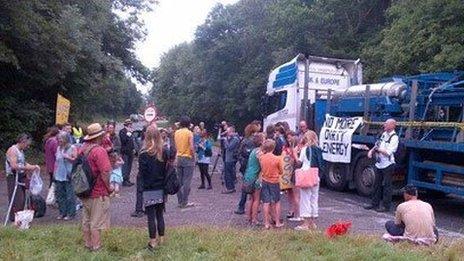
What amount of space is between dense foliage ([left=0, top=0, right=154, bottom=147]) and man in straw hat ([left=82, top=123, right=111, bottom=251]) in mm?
13228

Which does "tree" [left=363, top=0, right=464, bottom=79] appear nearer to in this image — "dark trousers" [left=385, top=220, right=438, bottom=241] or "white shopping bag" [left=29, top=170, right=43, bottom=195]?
"dark trousers" [left=385, top=220, right=438, bottom=241]

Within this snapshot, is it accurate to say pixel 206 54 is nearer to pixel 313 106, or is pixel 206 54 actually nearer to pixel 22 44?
pixel 22 44

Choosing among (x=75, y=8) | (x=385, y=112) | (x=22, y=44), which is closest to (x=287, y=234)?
(x=385, y=112)

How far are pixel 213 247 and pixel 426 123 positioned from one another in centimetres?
663

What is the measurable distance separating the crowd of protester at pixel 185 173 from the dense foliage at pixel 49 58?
7108 mm

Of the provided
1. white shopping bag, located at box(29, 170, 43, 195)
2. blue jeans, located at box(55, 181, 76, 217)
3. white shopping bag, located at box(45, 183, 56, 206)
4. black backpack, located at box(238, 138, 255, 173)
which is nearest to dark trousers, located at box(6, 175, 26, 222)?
white shopping bag, located at box(29, 170, 43, 195)

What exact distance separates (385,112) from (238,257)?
8.18 meters

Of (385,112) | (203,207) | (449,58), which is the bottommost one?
(203,207)

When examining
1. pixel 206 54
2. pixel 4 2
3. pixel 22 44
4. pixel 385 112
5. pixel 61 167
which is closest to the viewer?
pixel 61 167

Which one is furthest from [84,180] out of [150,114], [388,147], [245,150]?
[150,114]

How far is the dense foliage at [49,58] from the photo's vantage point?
66.4ft

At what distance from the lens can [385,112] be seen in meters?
14.3

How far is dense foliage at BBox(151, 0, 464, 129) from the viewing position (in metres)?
22.1

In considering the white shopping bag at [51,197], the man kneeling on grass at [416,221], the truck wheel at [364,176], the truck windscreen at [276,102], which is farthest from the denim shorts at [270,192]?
the truck windscreen at [276,102]
